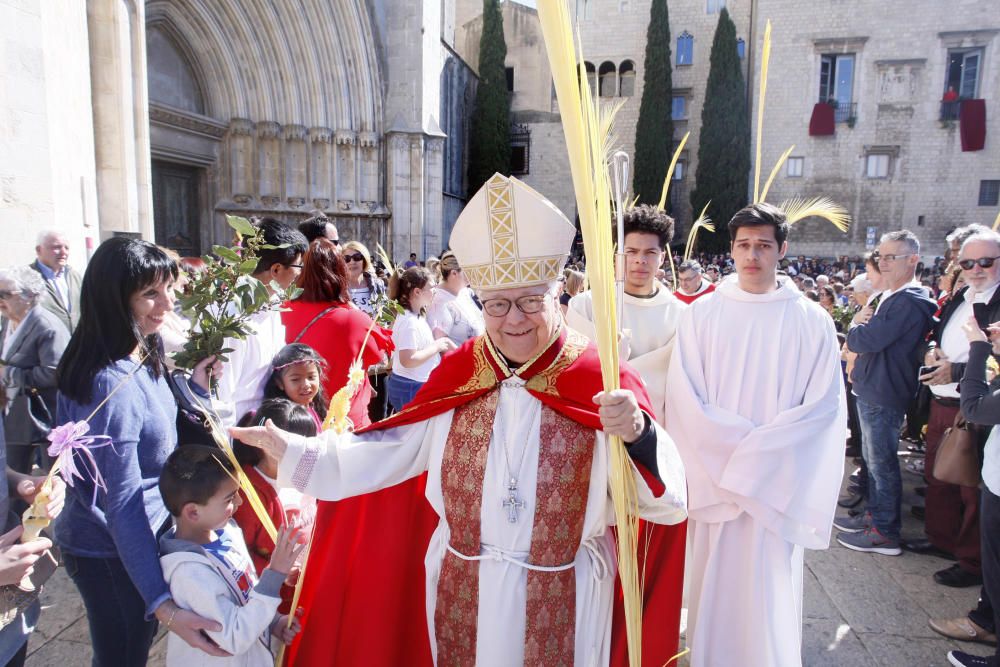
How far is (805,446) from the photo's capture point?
2.56 meters

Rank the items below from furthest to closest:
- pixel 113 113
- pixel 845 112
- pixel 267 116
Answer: pixel 845 112
pixel 267 116
pixel 113 113

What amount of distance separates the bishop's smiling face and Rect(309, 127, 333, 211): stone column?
40.8ft

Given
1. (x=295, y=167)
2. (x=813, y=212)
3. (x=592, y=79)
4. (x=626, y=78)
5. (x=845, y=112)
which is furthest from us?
(x=626, y=78)

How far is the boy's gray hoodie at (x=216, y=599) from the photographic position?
177 centimetres

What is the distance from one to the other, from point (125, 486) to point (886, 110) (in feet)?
98.2

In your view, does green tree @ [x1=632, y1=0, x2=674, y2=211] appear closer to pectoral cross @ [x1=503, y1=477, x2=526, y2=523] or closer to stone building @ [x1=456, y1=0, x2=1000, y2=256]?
stone building @ [x1=456, y1=0, x2=1000, y2=256]

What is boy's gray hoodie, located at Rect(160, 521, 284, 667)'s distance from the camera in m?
1.77

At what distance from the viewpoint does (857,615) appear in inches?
131

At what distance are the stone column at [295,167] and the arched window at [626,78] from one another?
1876cm

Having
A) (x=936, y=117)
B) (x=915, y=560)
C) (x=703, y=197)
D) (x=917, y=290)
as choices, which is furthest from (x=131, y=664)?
(x=936, y=117)

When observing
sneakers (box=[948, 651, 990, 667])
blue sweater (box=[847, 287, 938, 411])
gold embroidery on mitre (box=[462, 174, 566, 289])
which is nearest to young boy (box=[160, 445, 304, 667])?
gold embroidery on mitre (box=[462, 174, 566, 289])

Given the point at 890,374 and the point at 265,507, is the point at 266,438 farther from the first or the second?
the point at 890,374

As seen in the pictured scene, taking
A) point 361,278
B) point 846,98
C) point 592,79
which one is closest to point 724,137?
point 846,98

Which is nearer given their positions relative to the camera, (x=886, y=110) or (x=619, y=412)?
(x=619, y=412)
